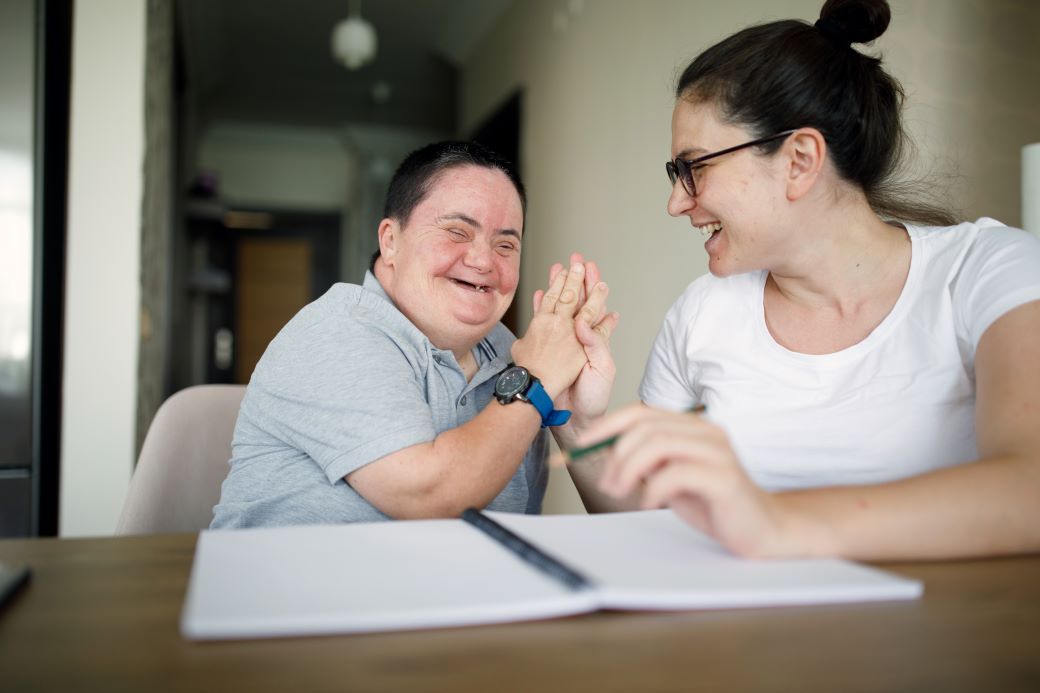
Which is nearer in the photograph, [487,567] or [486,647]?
[486,647]

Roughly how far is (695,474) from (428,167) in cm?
95

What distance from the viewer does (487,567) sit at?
0.67 metres

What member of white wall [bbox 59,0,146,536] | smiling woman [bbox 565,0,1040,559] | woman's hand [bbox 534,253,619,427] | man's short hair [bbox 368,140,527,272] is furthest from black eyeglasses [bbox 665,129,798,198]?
white wall [bbox 59,0,146,536]

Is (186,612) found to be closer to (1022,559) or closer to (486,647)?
(486,647)

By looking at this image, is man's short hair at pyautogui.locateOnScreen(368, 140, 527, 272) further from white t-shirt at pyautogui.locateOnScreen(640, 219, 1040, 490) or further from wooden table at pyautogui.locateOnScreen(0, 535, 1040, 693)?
wooden table at pyautogui.locateOnScreen(0, 535, 1040, 693)

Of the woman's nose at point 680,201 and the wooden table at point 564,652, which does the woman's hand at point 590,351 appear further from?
the wooden table at point 564,652

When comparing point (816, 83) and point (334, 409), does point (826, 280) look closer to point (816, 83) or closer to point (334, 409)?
point (816, 83)

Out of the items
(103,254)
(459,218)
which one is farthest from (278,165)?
(459,218)

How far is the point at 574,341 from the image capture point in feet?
4.53

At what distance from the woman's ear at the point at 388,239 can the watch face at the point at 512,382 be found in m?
0.37

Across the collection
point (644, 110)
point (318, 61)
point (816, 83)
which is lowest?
point (816, 83)

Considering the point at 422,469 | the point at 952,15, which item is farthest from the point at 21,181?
the point at 952,15

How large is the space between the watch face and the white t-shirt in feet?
1.05

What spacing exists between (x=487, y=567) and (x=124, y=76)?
2.51m
